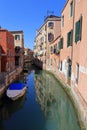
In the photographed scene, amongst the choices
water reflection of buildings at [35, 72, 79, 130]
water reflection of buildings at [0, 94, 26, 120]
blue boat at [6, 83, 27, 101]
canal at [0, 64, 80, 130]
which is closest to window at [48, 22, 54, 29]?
water reflection of buildings at [35, 72, 79, 130]

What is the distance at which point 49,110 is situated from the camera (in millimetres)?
11344

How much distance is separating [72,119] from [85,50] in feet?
13.6

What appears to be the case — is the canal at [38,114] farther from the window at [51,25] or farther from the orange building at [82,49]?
the window at [51,25]

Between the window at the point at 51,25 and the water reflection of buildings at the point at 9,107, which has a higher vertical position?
the window at the point at 51,25

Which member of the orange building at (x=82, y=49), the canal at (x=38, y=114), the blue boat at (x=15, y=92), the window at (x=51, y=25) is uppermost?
the window at (x=51, y=25)

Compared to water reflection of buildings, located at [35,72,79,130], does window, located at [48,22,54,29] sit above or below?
above

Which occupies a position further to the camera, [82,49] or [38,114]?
[38,114]

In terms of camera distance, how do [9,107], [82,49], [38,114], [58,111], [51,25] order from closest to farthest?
[82,49], [38,114], [58,111], [9,107], [51,25]

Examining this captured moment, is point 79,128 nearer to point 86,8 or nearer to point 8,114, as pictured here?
point 8,114

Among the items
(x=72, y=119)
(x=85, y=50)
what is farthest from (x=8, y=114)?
(x=85, y=50)

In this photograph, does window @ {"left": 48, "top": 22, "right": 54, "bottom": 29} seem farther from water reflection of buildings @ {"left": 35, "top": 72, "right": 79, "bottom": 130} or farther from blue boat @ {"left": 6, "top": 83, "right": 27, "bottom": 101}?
blue boat @ {"left": 6, "top": 83, "right": 27, "bottom": 101}

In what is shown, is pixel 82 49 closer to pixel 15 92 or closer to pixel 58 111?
pixel 58 111

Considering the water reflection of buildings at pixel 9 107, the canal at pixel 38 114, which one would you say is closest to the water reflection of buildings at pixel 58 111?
the canal at pixel 38 114

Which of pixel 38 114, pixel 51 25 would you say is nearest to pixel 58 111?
pixel 38 114
